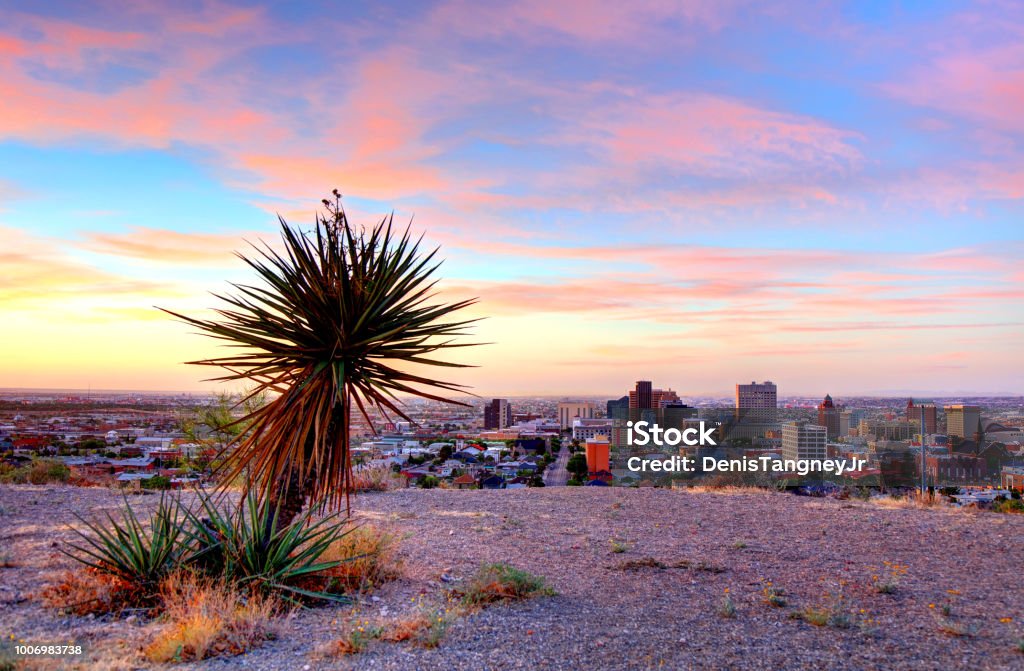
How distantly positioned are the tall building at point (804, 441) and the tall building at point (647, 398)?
3402 millimetres

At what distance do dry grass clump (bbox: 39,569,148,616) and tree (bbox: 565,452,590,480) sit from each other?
13.6 metres

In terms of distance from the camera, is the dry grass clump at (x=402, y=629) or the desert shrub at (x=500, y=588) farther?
the desert shrub at (x=500, y=588)

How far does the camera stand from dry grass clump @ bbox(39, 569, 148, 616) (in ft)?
21.3

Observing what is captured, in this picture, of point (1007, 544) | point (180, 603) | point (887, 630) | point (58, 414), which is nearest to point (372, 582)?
point (180, 603)

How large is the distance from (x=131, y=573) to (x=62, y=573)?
1.48 metres

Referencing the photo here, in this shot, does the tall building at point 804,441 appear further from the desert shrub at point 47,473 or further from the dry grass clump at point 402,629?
the desert shrub at point 47,473

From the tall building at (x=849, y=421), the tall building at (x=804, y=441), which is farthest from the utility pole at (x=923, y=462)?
the tall building at (x=804, y=441)

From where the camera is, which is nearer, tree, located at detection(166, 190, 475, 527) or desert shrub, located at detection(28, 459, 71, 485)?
tree, located at detection(166, 190, 475, 527)

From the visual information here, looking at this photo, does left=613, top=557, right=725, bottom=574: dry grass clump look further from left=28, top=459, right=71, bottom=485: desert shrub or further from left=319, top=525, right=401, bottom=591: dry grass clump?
left=28, top=459, right=71, bottom=485: desert shrub

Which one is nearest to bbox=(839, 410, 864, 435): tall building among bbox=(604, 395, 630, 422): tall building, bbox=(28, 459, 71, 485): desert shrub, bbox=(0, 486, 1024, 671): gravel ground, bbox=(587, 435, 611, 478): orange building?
bbox=(0, 486, 1024, 671): gravel ground

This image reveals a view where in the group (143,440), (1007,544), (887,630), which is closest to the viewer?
(887,630)

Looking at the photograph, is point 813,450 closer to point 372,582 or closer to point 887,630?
point 887,630

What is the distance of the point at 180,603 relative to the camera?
616 centimetres

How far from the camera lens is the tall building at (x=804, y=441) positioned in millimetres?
16647
